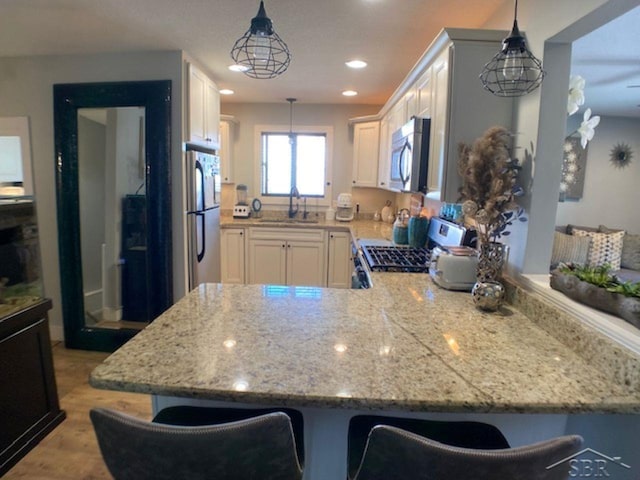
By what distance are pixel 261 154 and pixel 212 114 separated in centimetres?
139

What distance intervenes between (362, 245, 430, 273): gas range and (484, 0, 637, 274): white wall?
0.66 meters

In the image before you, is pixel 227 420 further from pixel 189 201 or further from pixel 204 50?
pixel 204 50

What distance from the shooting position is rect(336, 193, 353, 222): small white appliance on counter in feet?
15.3

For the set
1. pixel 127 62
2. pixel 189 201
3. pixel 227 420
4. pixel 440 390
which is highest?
pixel 127 62

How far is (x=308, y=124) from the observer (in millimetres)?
4801

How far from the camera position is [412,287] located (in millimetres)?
1909

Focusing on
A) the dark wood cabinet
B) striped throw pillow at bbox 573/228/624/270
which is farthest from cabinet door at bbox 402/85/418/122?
striped throw pillow at bbox 573/228/624/270

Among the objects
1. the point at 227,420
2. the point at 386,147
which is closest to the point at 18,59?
the point at 386,147

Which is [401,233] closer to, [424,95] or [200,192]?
[424,95]

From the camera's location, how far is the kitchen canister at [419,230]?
2941 millimetres

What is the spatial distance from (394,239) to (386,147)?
1.16m

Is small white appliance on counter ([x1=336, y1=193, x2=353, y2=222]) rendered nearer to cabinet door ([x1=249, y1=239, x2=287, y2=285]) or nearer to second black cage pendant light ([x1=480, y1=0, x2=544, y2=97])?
cabinet door ([x1=249, y1=239, x2=287, y2=285])

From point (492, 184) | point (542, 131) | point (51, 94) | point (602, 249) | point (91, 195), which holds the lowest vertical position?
point (602, 249)

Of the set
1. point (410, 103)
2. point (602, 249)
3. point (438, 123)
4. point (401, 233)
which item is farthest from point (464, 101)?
point (602, 249)
